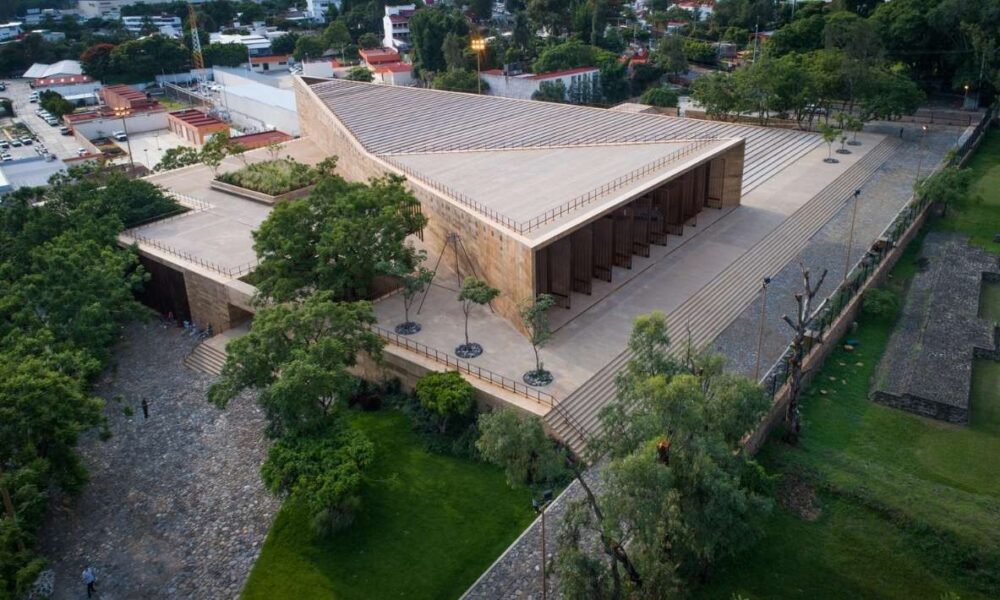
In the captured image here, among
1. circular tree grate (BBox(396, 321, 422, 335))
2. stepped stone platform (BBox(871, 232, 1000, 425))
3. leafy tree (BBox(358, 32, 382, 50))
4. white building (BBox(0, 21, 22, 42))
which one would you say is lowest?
Answer: stepped stone platform (BBox(871, 232, 1000, 425))

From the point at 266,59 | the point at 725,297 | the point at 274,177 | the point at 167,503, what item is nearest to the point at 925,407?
the point at 725,297

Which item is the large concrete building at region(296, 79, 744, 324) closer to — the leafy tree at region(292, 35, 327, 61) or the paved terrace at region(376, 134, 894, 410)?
the paved terrace at region(376, 134, 894, 410)

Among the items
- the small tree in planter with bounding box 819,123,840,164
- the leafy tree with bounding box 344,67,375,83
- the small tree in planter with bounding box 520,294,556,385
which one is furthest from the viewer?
the leafy tree with bounding box 344,67,375,83

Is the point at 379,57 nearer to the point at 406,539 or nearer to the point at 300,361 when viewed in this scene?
the point at 300,361

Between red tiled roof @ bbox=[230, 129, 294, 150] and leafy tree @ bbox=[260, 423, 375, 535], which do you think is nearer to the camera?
leafy tree @ bbox=[260, 423, 375, 535]

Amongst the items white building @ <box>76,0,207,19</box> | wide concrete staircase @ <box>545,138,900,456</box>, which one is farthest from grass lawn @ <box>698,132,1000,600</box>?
white building @ <box>76,0,207,19</box>

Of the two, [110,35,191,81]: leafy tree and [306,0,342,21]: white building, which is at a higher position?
[306,0,342,21]: white building

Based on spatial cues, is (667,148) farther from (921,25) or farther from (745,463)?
(921,25)

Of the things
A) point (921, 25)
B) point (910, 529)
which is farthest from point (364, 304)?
point (921, 25)
